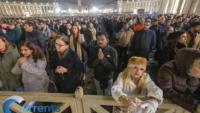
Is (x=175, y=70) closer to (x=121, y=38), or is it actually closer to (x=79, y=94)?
(x=79, y=94)

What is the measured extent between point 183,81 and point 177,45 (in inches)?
59.6

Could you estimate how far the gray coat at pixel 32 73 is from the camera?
1.87 meters

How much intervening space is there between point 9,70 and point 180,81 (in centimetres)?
319

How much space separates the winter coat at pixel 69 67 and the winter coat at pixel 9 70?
0.80m

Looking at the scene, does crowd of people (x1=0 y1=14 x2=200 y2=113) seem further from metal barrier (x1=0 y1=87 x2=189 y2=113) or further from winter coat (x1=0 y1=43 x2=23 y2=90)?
metal barrier (x1=0 y1=87 x2=189 y2=113)

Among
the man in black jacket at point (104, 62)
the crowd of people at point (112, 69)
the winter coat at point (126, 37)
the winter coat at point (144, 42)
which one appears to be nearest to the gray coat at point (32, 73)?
the crowd of people at point (112, 69)

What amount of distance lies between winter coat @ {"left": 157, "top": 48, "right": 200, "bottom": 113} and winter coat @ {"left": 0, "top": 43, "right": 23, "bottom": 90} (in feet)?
9.38

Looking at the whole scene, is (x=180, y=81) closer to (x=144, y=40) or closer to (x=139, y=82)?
(x=139, y=82)

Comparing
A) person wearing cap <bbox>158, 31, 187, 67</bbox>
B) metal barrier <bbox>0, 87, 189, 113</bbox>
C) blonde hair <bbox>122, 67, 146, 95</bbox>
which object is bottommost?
metal barrier <bbox>0, 87, 189, 113</bbox>

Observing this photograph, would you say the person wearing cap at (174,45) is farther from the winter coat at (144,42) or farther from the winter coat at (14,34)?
the winter coat at (14,34)

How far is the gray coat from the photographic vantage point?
6.15 ft

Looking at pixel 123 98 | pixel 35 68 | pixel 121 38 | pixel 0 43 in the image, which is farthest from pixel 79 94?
pixel 121 38

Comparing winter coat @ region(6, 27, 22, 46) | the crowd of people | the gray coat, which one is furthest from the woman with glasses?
winter coat @ region(6, 27, 22, 46)

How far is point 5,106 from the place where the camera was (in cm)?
131
